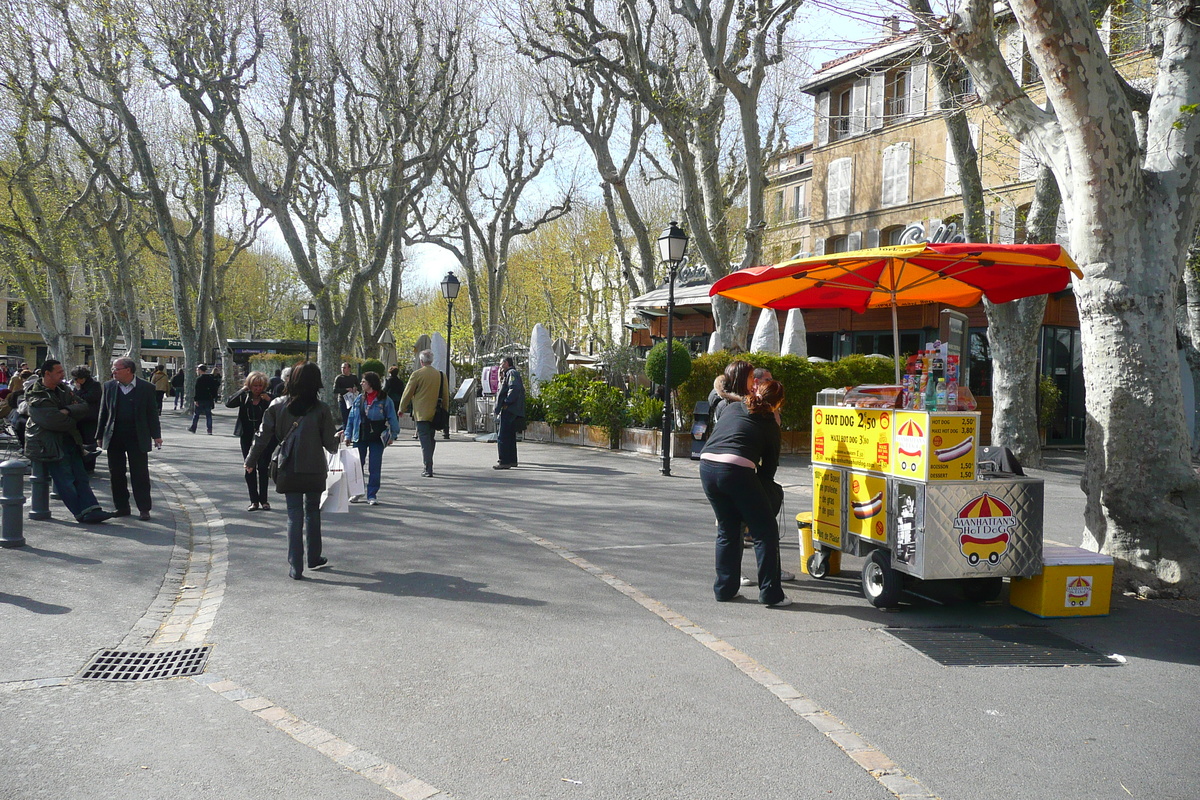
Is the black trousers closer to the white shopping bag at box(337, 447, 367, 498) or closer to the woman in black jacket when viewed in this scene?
the white shopping bag at box(337, 447, 367, 498)

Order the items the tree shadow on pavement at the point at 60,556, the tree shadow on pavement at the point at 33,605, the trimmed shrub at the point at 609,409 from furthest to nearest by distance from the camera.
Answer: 1. the trimmed shrub at the point at 609,409
2. the tree shadow on pavement at the point at 60,556
3. the tree shadow on pavement at the point at 33,605

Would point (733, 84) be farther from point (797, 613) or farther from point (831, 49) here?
point (797, 613)

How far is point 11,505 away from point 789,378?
12486mm

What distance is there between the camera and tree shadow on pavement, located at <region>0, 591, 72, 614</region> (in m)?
6.03

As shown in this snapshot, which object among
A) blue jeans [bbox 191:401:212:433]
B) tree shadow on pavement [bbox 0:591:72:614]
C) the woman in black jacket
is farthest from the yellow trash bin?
blue jeans [bbox 191:401:212:433]

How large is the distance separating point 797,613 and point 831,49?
5.86m

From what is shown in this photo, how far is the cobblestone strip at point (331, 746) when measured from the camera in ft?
11.4

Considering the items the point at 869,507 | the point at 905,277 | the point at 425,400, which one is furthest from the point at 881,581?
the point at 425,400

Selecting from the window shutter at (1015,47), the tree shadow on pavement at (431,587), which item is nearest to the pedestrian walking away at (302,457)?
the tree shadow on pavement at (431,587)

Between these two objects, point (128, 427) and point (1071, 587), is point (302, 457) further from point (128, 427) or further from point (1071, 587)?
point (1071, 587)

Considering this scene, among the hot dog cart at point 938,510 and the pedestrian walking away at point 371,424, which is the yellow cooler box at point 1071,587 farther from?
the pedestrian walking away at point 371,424

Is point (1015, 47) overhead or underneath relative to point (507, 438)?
overhead

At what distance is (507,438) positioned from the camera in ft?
48.2

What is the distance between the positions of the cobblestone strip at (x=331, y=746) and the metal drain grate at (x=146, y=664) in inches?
9.3
